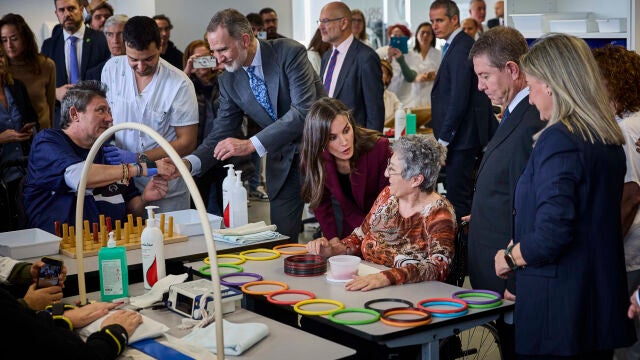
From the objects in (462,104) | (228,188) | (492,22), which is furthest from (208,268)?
(492,22)

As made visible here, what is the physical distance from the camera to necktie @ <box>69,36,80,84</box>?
5816 mm

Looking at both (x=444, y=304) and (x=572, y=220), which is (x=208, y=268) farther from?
(x=572, y=220)

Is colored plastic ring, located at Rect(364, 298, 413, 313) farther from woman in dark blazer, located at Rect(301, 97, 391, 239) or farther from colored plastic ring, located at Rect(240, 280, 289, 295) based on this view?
woman in dark blazer, located at Rect(301, 97, 391, 239)

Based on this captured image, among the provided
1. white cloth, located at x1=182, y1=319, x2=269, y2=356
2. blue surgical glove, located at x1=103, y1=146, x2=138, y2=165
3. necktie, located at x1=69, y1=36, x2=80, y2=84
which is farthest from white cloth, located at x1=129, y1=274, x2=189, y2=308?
necktie, located at x1=69, y1=36, x2=80, y2=84

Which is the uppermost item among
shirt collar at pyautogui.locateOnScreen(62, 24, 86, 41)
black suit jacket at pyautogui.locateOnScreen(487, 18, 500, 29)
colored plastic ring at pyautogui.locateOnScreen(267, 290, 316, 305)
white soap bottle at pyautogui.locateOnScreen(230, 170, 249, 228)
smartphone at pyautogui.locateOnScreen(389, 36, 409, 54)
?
black suit jacket at pyautogui.locateOnScreen(487, 18, 500, 29)

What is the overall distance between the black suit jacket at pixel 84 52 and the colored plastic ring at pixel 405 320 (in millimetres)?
3931

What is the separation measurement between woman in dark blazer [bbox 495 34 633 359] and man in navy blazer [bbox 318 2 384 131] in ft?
9.78

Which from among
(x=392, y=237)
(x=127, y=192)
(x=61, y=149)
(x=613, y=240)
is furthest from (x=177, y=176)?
(x=613, y=240)

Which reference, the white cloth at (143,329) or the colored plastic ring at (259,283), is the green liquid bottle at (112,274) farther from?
the colored plastic ring at (259,283)

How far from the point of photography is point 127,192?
3.81m

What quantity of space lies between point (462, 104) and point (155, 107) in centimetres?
218

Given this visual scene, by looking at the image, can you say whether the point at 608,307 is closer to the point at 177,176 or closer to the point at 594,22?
the point at 177,176

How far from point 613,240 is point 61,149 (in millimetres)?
2271

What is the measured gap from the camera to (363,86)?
540cm
